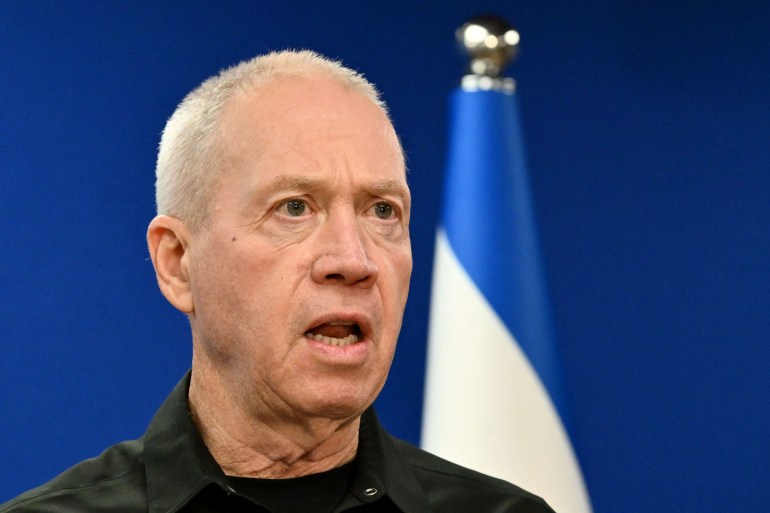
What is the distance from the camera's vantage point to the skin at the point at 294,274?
4.61 feet

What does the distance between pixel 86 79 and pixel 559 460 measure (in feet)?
4.54

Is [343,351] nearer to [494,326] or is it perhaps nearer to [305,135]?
[305,135]

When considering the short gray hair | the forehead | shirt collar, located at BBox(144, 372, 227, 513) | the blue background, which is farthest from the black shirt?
the blue background

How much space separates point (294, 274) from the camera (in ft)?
4.61

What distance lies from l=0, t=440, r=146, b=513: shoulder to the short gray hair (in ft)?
1.07

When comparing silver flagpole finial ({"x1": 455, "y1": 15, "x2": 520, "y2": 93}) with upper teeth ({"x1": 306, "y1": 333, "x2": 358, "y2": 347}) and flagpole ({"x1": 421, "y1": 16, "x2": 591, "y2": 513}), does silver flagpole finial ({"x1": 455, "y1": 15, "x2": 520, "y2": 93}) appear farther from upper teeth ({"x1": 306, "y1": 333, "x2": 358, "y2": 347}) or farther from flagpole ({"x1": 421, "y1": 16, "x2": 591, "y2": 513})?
upper teeth ({"x1": 306, "y1": 333, "x2": 358, "y2": 347})

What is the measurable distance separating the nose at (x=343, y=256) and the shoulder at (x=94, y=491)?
0.37 meters

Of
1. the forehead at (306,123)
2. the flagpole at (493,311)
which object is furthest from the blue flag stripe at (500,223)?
the forehead at (306,123)

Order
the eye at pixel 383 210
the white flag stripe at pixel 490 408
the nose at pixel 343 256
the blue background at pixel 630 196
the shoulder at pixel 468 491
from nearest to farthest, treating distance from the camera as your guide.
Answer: the nose at pixel 343 256
the eye at pixel 383 210
the shoulder at pixel 468 491
the white flag stripe at pixel 490 408
the blue background at pixel 630 196

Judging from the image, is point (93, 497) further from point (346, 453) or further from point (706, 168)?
point (706, 168)

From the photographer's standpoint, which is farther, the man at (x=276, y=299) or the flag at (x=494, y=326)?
the flag at (x=494, y=326)

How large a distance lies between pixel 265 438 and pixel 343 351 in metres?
0.18

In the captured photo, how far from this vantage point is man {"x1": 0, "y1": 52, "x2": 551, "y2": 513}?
1.41m

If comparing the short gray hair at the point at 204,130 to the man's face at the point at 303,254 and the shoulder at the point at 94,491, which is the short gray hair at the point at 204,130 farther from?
the shoulder at the point at 94,491
